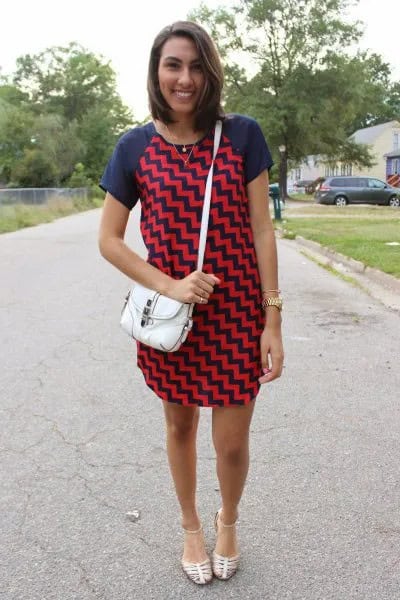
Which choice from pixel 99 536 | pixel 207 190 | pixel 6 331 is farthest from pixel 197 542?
pixel 6 331

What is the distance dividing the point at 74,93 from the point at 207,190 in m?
68.1

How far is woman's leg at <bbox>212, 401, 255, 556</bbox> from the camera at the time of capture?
7.27 ft

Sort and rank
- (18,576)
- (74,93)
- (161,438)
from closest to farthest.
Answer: (18,576), (161,438), (74,93)

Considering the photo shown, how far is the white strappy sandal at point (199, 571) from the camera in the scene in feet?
7.77

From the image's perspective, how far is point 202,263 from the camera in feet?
6.75

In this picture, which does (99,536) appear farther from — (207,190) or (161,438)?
(207,190)

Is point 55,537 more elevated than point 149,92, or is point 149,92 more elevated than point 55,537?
point 149,92

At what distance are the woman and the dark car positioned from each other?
3247 cm

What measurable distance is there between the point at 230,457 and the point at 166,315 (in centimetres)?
62

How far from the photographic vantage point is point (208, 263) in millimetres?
2066

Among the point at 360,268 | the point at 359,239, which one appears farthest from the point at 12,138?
the point at 360,268

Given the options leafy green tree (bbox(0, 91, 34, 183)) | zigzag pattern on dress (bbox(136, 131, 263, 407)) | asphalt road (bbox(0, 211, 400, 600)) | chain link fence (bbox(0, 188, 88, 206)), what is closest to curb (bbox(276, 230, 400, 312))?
asphalt road (bbox(0, 211, 400, 600))

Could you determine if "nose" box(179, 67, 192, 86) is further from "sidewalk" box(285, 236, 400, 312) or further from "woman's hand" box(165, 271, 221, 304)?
"sidewalk" box(285, 236, 400, 312)

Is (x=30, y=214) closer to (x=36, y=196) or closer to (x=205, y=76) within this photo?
(x=36, y=196)
